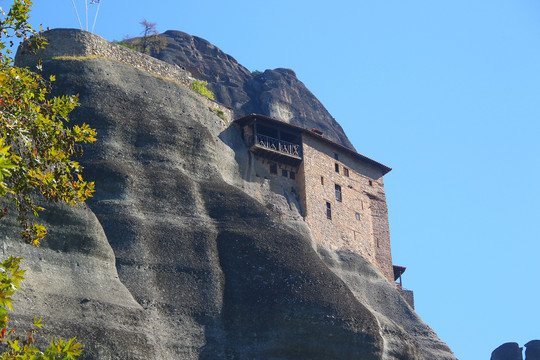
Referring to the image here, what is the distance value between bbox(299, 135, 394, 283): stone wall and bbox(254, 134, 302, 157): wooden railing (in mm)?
874

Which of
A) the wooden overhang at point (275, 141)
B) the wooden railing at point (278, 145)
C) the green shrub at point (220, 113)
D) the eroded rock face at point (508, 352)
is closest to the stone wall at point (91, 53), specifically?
the green shrub at point (220, 113)

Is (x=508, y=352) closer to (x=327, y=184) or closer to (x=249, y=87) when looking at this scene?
(x=249, y=87)

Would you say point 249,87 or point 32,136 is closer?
point 32,136

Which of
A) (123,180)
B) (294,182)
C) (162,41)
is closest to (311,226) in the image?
(294,182)

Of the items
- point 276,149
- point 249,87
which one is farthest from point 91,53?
point 249,87

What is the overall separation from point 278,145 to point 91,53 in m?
14.1

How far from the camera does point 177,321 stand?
36.6 meters

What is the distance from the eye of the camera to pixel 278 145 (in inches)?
2080

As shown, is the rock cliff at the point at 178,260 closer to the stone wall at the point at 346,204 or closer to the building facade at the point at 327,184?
the building facade at the point at 327,184

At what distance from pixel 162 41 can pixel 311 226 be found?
32.5 m

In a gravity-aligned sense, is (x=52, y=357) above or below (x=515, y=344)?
below

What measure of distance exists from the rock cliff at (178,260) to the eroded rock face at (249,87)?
78.7ft

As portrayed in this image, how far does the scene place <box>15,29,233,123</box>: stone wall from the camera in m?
48.8

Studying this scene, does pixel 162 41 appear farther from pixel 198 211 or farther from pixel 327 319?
pixel 327 319
